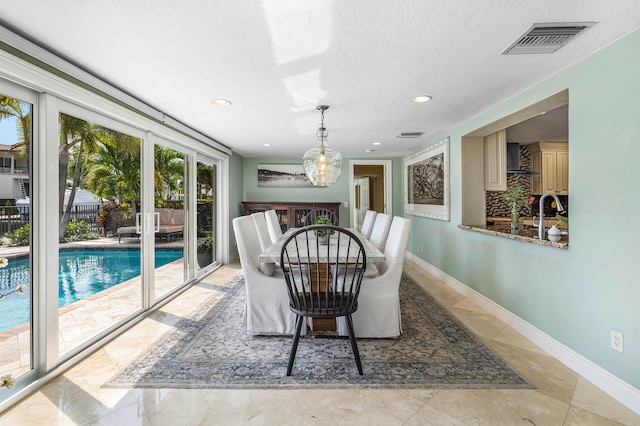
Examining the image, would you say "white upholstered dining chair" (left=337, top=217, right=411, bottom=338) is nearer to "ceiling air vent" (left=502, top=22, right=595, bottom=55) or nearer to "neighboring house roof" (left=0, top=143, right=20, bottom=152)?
"ceiling air vent" (left=502, top=22, right=595, bottom=55)

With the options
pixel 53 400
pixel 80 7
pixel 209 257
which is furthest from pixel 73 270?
pixel 209 257

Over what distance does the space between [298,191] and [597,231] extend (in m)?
5.16

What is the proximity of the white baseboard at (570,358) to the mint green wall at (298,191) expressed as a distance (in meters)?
3.34

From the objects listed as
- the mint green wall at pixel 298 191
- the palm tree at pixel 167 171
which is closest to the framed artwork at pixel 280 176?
→ the mint green wall at pixel 298 191

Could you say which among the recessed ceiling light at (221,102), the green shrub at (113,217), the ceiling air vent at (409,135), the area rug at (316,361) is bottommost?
the area rug at (316,361)

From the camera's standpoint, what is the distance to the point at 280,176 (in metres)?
6.55

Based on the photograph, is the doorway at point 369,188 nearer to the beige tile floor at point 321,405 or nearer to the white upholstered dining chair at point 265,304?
the white upholstered dining chair at point 265,304

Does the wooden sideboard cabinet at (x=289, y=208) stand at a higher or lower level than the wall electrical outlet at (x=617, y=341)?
higher

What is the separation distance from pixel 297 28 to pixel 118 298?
2.92 metres

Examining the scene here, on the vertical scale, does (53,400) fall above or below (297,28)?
below

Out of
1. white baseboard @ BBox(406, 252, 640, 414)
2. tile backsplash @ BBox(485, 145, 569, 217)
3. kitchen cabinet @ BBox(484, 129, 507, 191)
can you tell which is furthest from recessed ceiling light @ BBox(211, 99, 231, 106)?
tile backsplash @ BBox(485, 145, 569, 217)

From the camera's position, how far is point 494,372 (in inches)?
81.3

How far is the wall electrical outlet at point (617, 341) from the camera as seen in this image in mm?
1846

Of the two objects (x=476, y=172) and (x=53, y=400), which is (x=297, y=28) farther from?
(x=476, y=172)
